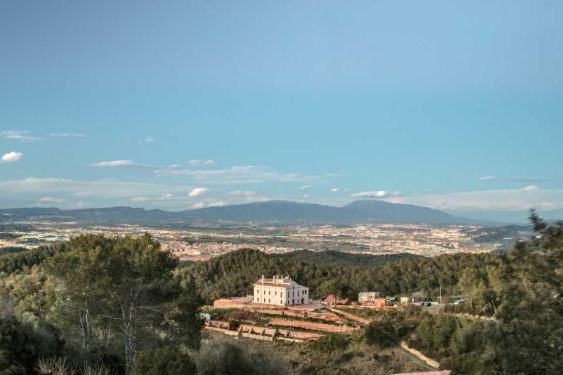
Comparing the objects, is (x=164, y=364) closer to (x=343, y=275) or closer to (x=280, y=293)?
(x=280, y=293)

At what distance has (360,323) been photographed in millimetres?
40094

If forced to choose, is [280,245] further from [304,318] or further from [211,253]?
[304,318]

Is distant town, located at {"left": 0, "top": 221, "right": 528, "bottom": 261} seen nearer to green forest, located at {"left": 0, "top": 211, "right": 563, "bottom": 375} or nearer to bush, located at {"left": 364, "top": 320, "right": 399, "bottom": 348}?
bush, located at {"left": 364, "top": 320, "right": 399, "bottom": 348}

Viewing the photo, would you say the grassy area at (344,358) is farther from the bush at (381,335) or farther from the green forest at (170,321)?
the green forest at (170,321)

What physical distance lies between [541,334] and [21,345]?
1431 cm

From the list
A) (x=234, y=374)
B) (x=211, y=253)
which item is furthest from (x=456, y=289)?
(x=211, y=253)

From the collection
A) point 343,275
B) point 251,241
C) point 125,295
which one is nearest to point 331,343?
point 125,295

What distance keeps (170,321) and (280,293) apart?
3292 centimetres

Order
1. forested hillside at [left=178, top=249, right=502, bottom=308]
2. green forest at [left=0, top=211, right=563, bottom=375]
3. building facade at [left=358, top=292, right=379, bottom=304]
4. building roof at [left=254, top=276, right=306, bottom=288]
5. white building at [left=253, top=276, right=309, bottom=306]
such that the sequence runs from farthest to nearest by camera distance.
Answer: forested hillside at [left=178, top=249, right=502, bottom=308], building roof at [left=254, top=276, right=306, bottom=288], white building at [left=253, top=276, right=309, bottom=306], building facade at [left=358, top=292, right=379, bottom=304], green forest at [left=0, top=211, right=563, bottom=375]

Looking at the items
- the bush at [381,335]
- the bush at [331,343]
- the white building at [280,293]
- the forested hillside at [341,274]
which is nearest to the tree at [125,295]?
the bush at [331,343]

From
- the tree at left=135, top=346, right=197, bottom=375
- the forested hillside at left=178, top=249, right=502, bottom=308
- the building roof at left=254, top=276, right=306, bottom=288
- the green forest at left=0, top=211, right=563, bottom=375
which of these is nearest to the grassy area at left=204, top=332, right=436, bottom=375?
the green forest at left=0, top=211, right=563, bottom=375

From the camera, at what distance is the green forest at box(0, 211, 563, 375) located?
8430 mm

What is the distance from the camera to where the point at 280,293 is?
179 ft

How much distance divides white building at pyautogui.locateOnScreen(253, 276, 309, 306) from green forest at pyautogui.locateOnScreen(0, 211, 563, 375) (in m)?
14.8
